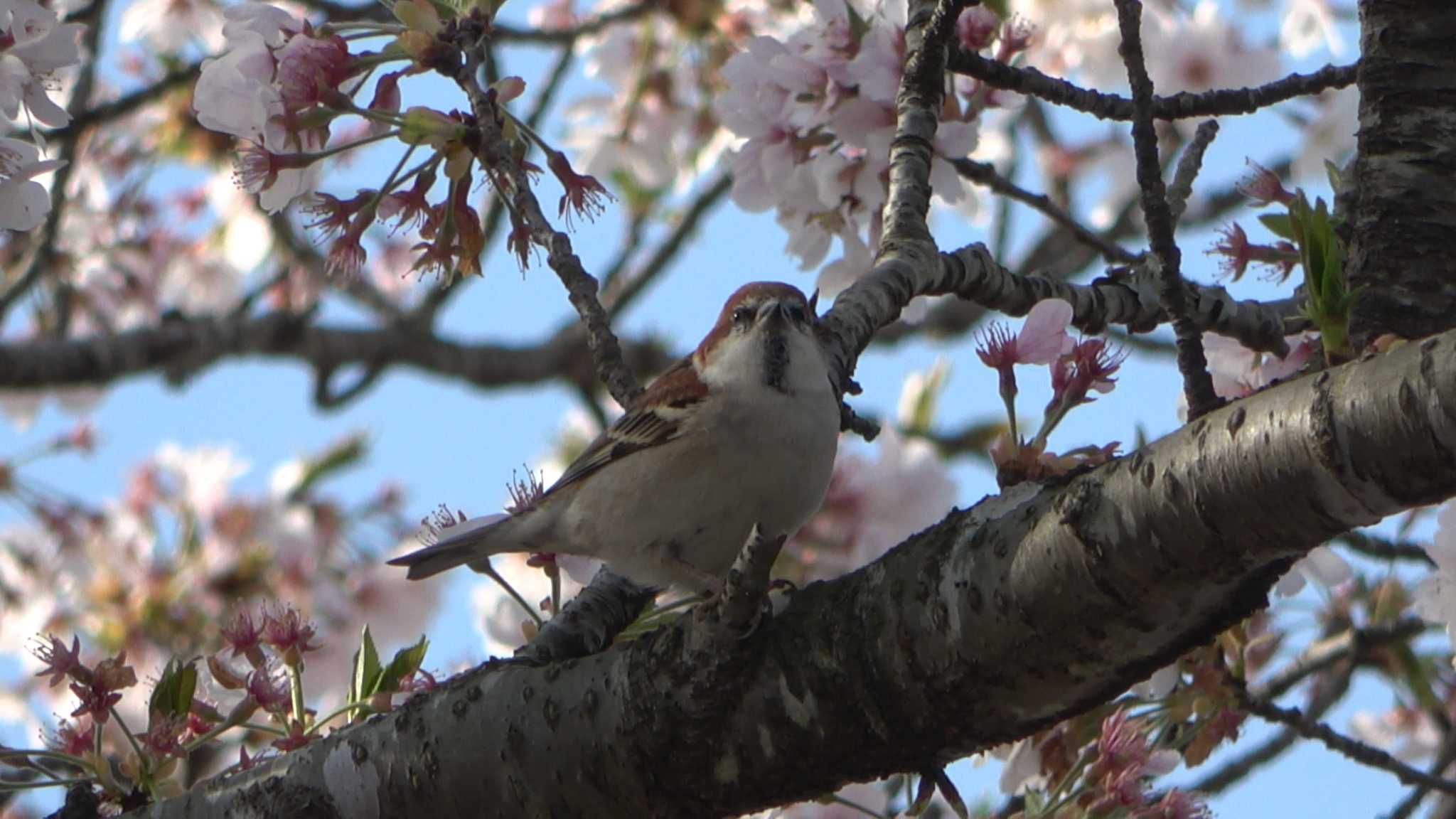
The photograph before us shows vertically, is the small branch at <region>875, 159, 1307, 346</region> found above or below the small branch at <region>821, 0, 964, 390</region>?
above

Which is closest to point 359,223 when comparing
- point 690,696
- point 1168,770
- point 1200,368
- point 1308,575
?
point 690,696

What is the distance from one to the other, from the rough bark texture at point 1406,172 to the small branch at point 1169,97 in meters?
0.17

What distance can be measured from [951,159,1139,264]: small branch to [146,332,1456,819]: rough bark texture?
1.59m

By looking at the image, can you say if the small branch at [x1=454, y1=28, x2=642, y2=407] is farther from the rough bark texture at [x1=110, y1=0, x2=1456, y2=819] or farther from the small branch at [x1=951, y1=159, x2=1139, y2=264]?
the small branch at [x1=951, y1=159, x2=1139, y2=264]

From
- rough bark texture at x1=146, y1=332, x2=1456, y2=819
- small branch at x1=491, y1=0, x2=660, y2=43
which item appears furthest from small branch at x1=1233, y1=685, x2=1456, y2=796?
small branch at x1=491, y1=0, x2=660, y2=43

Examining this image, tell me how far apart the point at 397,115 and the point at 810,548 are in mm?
2222

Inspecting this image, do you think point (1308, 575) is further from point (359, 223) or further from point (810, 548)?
point (359, 223)

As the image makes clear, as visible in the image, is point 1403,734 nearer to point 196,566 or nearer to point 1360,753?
point 1360,753

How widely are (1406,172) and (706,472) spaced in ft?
3.90

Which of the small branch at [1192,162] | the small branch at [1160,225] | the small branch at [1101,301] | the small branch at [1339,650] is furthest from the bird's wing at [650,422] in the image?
the small branch at [1339,650]

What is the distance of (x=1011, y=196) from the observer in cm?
332

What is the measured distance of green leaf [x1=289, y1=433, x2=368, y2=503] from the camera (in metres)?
6.00

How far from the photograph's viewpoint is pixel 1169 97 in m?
2.75

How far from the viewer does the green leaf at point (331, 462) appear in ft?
19.7
